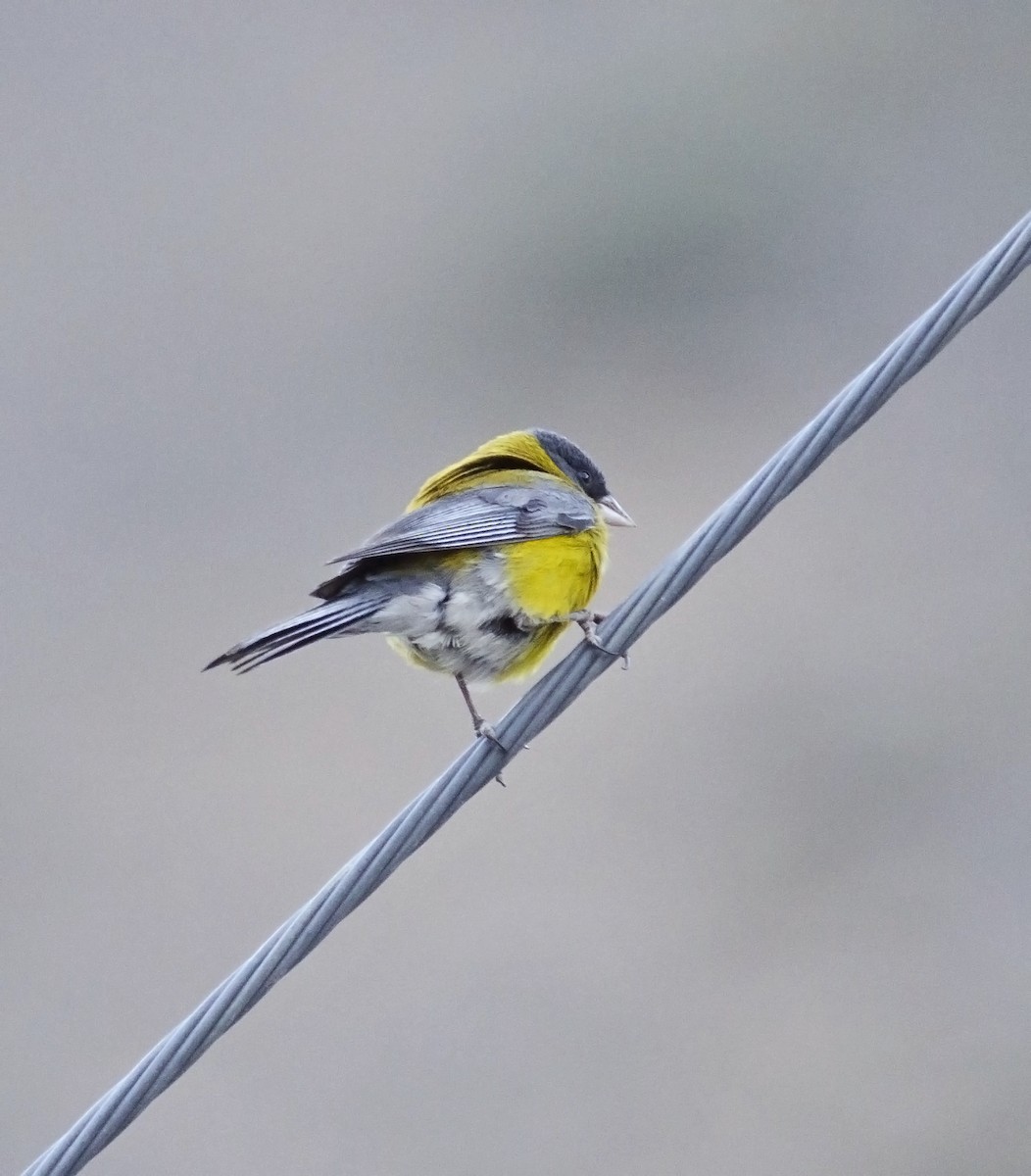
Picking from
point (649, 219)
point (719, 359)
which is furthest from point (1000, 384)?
point (649, 219)

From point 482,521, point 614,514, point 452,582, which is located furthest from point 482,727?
point 614,514

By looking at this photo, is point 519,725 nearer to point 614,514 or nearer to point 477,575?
point 477,575

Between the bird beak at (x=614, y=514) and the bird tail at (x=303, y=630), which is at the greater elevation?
the bird tail at (x=303, y=630)

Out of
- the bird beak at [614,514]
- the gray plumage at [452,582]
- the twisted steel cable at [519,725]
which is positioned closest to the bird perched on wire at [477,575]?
the gray plumage at [452,582]

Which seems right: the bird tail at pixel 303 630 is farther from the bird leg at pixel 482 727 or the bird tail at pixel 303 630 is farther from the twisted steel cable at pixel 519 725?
the twisted steel cable at pixel 519 725

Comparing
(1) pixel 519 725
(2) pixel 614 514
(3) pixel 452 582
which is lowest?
(2) pixel 614 514

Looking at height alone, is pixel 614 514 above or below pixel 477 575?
Result: below

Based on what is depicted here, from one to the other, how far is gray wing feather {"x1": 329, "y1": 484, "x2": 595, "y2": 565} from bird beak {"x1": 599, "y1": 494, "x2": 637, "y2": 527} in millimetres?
303

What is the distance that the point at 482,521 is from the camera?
4840 millimetres

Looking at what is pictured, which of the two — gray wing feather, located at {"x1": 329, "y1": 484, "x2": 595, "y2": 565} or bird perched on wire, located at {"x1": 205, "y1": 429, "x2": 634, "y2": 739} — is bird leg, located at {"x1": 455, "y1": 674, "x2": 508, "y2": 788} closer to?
bird perched on wire, located at {"x1": 205, "y1": 429, "x2": 634, "y2": 739}

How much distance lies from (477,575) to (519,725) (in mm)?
1231

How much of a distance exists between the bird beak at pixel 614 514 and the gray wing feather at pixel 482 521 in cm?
30

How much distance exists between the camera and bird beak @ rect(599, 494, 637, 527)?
5.64 meters

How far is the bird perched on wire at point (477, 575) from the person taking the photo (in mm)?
4582
